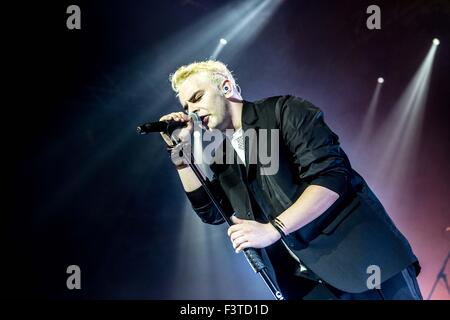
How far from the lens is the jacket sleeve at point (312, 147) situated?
1785 mm

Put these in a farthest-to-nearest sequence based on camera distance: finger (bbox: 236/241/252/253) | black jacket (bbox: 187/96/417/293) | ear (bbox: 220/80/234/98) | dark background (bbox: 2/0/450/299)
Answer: dark background (bbox: 2/0/450/299), ear (bbox: 220/80/234/98), black jacket (bbox: 187/96/417/293), finger (bbox: 236/241/252/253)

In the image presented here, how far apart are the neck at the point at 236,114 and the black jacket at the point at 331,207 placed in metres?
0.19

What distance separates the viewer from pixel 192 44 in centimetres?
559

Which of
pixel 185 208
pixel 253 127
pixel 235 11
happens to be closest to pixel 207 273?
pixel 185 208

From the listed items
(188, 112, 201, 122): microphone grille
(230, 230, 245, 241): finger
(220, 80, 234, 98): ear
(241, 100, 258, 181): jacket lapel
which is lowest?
(230, 230, 245, 241): finger

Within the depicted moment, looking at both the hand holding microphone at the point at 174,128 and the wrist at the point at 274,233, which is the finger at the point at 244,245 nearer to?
the wrist at the point at 274,233

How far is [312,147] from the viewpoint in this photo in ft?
6.02

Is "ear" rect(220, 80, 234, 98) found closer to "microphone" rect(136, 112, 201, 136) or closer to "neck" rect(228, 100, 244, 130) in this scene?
"neck" rect(228, 100, 244, 130)

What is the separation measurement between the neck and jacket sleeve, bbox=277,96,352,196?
300mm

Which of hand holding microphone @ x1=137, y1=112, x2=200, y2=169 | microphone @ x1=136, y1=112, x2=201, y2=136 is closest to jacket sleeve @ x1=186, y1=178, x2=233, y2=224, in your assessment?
hand holding microphone @ x1=137, y1=112, x2=200, y2=169

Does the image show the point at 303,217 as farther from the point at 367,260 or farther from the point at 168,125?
the point at 168,125

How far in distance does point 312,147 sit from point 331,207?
28 cm

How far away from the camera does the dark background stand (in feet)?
16.1

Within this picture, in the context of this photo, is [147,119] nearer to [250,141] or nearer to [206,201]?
[206,201]
